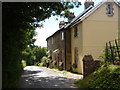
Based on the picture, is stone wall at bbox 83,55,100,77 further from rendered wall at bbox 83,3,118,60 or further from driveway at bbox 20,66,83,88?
rendered wall at bbox 83,3,118,60

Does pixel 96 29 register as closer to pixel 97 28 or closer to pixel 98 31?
pixel 97 28

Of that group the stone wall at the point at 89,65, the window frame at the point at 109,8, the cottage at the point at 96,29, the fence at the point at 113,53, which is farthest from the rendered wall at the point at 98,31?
the stone wall at the point at 89,65

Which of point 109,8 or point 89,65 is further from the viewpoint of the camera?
point 109,8

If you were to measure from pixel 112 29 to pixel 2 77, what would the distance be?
1723cm

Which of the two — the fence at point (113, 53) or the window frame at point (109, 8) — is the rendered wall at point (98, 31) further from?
the fence at point (113, 53)

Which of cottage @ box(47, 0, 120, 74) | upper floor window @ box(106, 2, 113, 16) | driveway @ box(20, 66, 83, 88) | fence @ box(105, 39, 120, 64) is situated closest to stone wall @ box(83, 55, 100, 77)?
fence @ box(105, 39, 120, 64)

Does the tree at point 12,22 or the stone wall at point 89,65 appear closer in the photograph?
the tree at point 12,22

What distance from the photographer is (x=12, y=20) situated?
11578mm

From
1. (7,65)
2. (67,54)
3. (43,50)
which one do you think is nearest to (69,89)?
(7,65)

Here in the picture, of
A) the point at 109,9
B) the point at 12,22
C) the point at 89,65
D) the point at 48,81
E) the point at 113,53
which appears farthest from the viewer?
the point at 109,9

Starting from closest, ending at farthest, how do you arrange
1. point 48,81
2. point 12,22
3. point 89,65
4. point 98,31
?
point 12,22, point 89,65, point 48,81, point 98,31

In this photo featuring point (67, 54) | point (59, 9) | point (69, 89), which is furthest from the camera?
point (67, 54)

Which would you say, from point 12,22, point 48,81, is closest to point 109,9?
point 48,81

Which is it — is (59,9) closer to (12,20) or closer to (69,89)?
(12,20)
